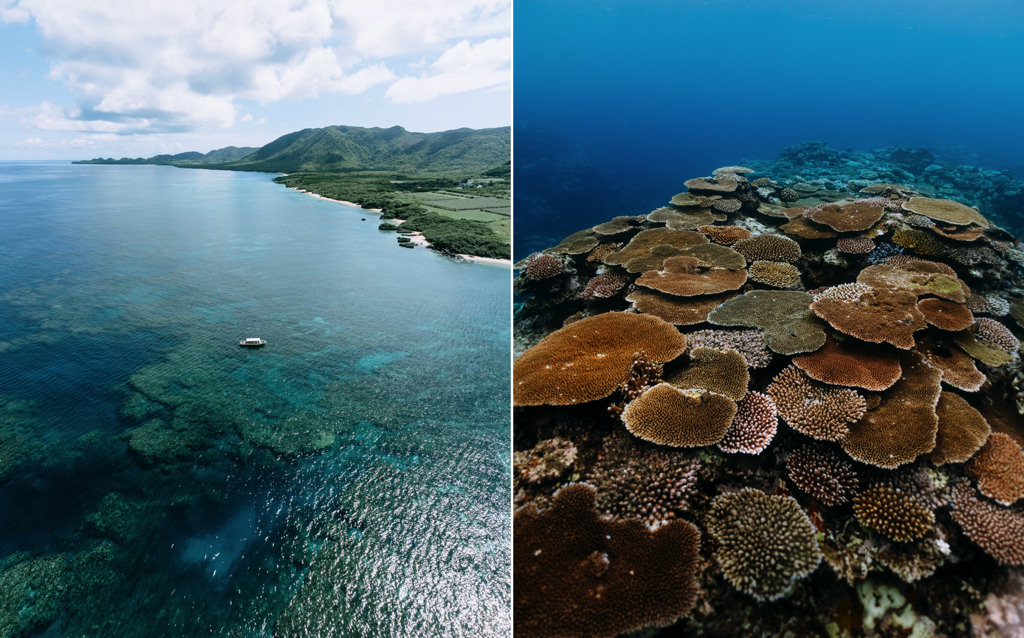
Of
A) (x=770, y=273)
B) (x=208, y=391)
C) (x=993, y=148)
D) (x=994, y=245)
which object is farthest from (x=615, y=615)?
(x=993, y=148)

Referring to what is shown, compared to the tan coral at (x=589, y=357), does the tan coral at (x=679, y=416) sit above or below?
below

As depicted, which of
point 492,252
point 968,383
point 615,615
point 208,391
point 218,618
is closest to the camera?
point 615,615

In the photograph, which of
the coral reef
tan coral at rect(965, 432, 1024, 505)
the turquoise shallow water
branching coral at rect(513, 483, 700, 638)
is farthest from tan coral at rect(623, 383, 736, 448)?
the turquoise shallow water

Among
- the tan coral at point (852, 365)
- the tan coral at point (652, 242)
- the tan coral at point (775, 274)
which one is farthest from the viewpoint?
the tan coral at point (652, 242)

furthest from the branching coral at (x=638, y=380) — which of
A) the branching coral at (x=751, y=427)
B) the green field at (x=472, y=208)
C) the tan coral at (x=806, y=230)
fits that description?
the green field at (x=472, y=208)

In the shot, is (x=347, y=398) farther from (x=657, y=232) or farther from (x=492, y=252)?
(x=492, y=252)

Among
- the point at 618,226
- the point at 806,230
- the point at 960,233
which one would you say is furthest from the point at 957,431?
the point at 618,226

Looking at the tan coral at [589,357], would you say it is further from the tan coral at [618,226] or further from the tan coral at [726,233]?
the tan coral at [618,226]
